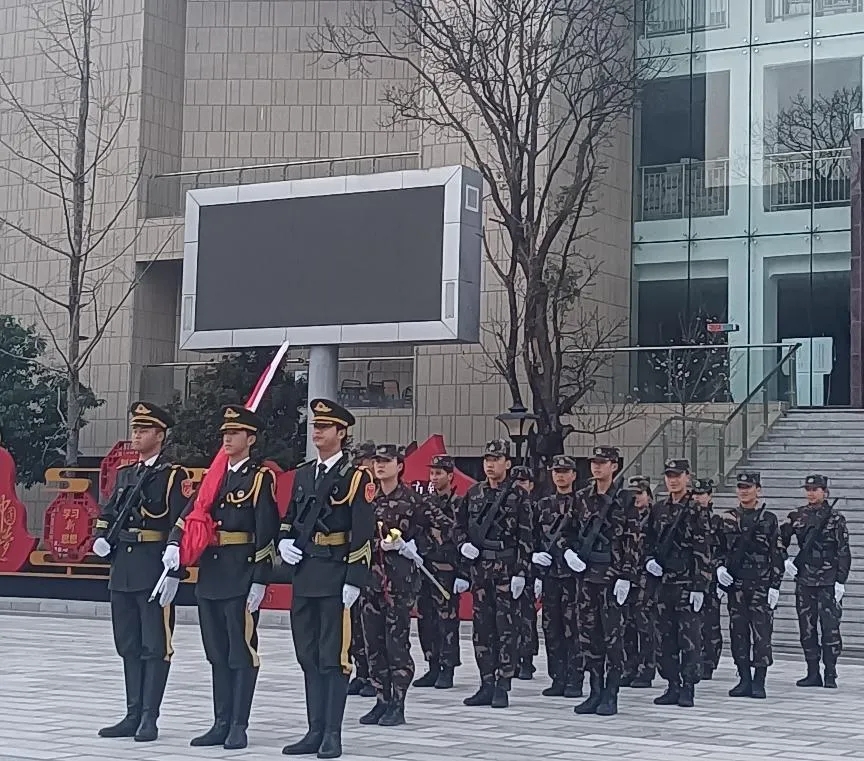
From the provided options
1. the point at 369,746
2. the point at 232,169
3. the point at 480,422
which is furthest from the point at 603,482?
the point at 232,169

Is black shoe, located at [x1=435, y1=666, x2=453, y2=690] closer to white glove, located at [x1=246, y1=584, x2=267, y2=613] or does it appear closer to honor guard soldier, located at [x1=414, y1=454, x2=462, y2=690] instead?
honor guard soldier, located at [x1=414, y1=454, x2=462, y2=690]

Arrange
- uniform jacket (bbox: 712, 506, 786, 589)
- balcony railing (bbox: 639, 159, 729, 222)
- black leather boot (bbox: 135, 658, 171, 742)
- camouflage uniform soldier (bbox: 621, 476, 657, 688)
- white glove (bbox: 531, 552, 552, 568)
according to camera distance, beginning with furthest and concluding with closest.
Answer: balcony railing (bbox: 639, 159, 729, 222) → uniform jacket (bbox: 712, 506, 786, 589) → camouflage uniform soldier (bbox: 621, 476, 657, 688) → white glove (bbox: 531, 552, 552, 568) → black leather boot (bbox: 135, 658, 171, 742)

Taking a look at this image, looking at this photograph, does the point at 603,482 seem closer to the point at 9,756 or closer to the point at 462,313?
the point at 9,756

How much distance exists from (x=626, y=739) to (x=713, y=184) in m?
17.0

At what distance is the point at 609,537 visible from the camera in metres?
10.6

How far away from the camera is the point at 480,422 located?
2384 cm

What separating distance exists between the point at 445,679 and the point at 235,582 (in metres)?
3.62

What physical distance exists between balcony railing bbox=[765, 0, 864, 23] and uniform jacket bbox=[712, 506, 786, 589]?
1459cm

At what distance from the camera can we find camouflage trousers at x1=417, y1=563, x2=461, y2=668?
1151cm

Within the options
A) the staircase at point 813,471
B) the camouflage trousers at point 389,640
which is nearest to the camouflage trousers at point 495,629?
the camouflage trousers at point 389,640

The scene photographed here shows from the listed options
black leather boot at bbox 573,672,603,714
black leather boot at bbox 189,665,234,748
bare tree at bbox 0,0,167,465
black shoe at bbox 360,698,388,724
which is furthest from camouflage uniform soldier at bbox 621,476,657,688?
bare tree at bbox 0,0,167,465

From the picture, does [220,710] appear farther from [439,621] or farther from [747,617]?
[747,617]

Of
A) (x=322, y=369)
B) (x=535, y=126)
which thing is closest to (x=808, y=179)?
(x=535, y=126)

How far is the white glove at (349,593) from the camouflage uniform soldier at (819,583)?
5305 mm
